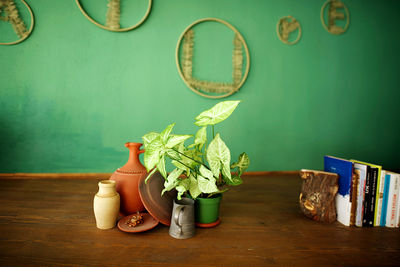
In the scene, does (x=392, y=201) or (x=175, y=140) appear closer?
(x=175, y=140)

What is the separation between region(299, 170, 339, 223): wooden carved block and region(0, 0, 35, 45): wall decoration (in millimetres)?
2431

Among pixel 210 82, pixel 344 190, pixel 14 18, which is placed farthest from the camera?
pixel 210 82

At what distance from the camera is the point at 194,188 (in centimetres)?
93

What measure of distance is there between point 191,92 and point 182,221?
135 centimetres

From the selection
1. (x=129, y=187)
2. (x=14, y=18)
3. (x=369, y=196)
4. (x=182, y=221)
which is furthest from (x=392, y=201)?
(x=14, y=18)

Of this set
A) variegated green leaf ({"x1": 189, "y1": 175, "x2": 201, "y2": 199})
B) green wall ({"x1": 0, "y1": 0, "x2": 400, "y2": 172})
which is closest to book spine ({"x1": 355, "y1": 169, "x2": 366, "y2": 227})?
variegated green leaf ({"x1": 189, "y1": 175, "x2": 201, "y2": 199})

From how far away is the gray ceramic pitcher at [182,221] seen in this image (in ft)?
2.93

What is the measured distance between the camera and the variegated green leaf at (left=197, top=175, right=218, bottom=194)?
87cm

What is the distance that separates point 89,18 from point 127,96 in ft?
2.42

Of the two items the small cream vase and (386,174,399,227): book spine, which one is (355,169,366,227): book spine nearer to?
(386,174,399,227): book spine

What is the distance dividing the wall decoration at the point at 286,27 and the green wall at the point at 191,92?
50mm

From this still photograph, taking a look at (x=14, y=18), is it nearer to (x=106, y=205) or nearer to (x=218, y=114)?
(x=106, y=205)

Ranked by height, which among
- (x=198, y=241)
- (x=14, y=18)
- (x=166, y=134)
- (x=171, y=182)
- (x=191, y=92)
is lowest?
(x=198, y=241)

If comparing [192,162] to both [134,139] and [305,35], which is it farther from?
[305,35]
